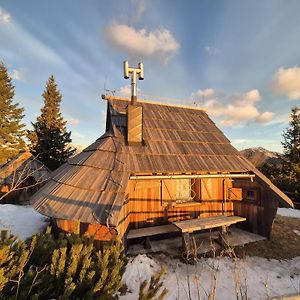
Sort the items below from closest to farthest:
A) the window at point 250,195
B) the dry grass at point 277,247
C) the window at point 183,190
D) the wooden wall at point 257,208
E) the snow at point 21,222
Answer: the dry grass at point 277,247
the wooden wall at point 257,208
the snow at point 21,222
the window at point 183,190
the window at point 250,195

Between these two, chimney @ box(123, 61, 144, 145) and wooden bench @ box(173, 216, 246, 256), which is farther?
chimney @ box(123, 61, 144, 145)

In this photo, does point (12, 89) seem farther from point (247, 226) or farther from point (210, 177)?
point (247, 226)

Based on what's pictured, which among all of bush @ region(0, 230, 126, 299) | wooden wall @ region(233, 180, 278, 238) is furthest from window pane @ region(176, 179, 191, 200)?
bush @ region(0, 230, 126, 299)

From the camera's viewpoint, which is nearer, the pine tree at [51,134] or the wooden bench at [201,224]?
the wooden bench at [201,224]

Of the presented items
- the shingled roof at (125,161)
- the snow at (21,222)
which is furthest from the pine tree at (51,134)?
the shingled roof at (125,161)

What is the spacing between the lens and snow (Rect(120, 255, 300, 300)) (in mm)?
5402

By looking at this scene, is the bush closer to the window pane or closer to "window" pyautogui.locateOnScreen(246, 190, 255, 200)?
the window pane

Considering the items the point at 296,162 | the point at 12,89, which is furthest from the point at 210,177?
the point at 12,89

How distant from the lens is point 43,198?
6.92 meters

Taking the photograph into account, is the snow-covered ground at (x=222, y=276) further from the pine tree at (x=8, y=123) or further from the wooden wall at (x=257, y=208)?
the pine tree at (x=8, y=123)

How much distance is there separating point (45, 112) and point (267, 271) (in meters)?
27.4

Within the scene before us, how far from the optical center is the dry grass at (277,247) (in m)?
7.59

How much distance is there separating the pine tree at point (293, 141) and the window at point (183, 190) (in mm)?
16137

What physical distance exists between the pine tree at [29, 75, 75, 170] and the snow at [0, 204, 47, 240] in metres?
11.8
